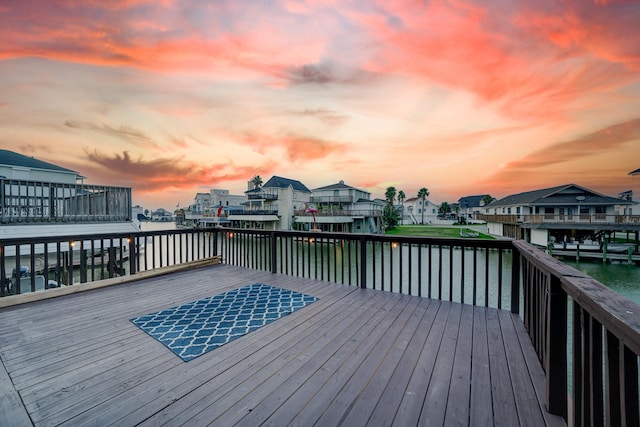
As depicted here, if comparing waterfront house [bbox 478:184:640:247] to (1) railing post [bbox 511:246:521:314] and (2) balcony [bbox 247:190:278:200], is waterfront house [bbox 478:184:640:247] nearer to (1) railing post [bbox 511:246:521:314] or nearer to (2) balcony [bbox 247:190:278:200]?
(1) railing post [bbox 511:246:521:314]

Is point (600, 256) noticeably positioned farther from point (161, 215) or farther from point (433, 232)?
point (161, 215)

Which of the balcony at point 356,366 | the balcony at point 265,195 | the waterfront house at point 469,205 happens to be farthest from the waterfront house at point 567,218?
the waterfront house at point 469,205

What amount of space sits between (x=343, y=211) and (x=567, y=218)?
16.6m

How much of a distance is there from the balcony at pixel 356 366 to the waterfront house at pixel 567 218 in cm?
1835

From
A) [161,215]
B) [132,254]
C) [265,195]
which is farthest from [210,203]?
A: [132,254]

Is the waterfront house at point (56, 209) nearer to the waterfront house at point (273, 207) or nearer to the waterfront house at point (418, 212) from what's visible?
the waterfront house at point (273, 207)

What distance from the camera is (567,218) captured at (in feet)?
50.1

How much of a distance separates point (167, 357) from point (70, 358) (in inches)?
29.5

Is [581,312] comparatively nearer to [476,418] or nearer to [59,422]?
[476,418]

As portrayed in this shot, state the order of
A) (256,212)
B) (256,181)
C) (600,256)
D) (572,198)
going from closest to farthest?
(600,256), (572,198), (256,212), (256,181)

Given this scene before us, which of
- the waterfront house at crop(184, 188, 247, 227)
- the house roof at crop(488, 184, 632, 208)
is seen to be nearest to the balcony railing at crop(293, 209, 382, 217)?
the house roof at crop(488, 184, 632, 208)

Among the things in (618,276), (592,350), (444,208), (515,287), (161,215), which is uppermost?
(444,208)

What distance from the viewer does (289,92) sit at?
7977mm

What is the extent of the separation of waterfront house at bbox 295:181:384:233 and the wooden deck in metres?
20.7
